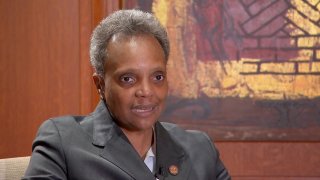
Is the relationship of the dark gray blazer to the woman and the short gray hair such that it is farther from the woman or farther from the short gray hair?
the short gray hair

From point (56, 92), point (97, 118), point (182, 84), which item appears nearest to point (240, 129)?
point (182, 84)

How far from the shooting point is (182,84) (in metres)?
3.31

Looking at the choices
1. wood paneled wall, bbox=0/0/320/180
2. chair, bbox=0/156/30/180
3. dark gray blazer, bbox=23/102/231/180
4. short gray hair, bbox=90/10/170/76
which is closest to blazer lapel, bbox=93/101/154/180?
dark gray blazer, bbox=23/102/231/180

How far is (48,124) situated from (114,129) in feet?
0.57

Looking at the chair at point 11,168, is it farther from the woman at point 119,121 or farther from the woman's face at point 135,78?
the woman's face at point 135,78

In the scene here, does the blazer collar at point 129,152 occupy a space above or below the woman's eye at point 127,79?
below

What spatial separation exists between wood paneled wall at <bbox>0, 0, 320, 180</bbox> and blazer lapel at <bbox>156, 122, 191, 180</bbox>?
175 centimetres

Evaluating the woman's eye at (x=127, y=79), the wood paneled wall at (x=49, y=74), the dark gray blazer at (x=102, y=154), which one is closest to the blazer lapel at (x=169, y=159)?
the dark gray blazer at (x=102, y=154)

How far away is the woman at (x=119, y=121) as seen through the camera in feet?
4.55

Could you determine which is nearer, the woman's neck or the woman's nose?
the woman's nose

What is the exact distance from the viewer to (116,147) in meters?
1.46

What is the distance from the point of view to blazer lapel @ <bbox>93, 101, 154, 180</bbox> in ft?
4.66

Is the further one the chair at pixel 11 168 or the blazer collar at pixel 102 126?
the chair at pixel 11 168

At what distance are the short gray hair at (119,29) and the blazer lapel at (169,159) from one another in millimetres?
268
